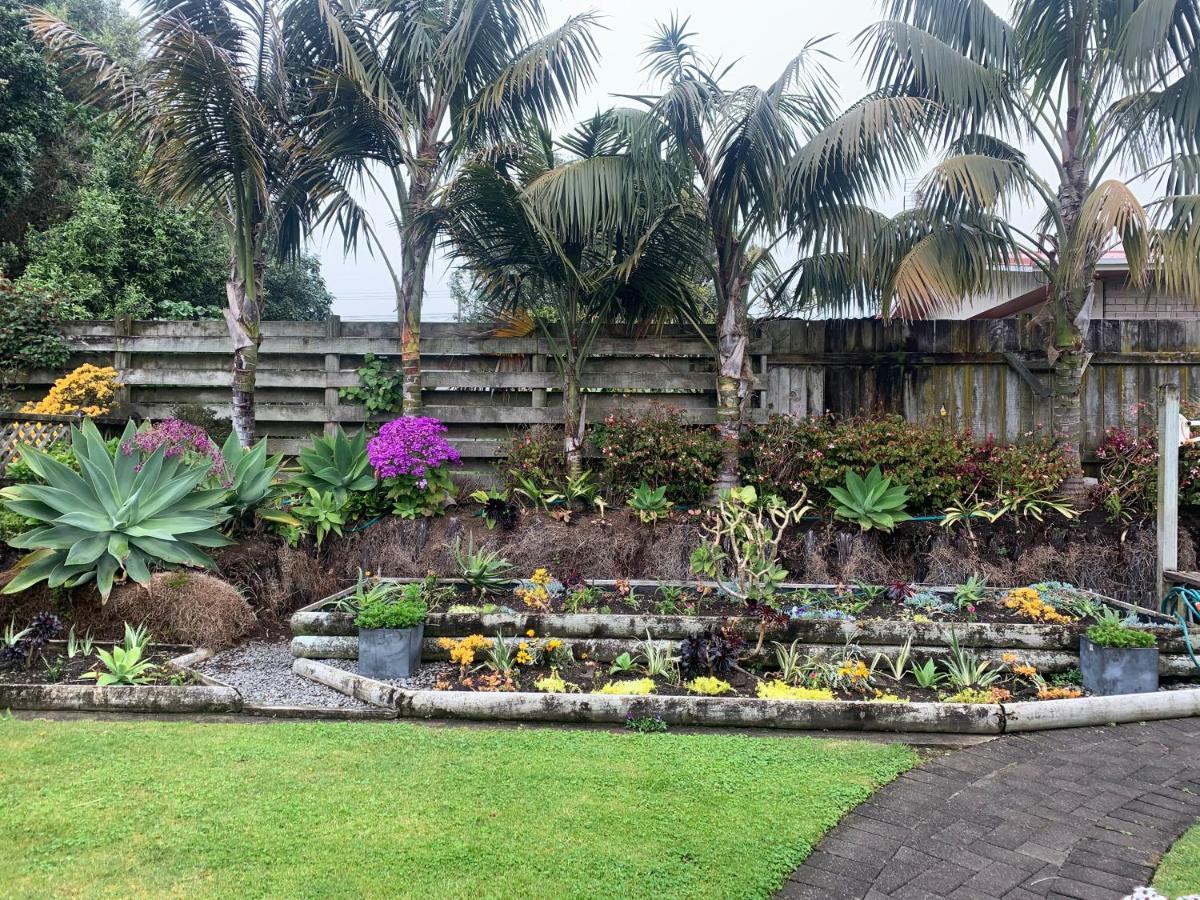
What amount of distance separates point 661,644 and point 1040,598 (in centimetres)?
271

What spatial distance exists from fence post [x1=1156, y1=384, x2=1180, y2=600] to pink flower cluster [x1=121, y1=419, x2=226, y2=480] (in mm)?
6942

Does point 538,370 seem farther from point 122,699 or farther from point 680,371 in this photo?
point 122,699

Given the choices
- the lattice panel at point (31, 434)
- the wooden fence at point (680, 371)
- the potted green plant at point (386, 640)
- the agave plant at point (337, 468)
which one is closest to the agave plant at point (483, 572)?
the potted green plant at point (386, 640)

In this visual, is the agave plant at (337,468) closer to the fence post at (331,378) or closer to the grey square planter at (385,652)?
the fence post at (331,378)

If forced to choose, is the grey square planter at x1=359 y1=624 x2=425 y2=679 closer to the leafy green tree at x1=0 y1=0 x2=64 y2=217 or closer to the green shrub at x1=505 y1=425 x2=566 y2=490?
the green shrub at x1=505 y1=425 x2=566 y2=490

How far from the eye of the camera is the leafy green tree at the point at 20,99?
32.1ft

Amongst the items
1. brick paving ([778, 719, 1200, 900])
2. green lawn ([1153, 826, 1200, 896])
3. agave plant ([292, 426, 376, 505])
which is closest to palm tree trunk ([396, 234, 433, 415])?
agave plant ([292, 426, 376, 505])

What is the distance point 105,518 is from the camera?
17.1 feet

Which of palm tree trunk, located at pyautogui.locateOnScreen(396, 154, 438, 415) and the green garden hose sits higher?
palm tree trunk, located at pyautogui.locateOnScreen(396, 154, 438, 415)

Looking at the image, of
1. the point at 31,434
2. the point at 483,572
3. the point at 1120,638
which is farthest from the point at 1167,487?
the point at 31,434

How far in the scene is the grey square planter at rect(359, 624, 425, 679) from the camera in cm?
460

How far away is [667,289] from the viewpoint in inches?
289

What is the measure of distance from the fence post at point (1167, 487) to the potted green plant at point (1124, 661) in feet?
4.62

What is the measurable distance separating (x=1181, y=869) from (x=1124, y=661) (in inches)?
80.4
